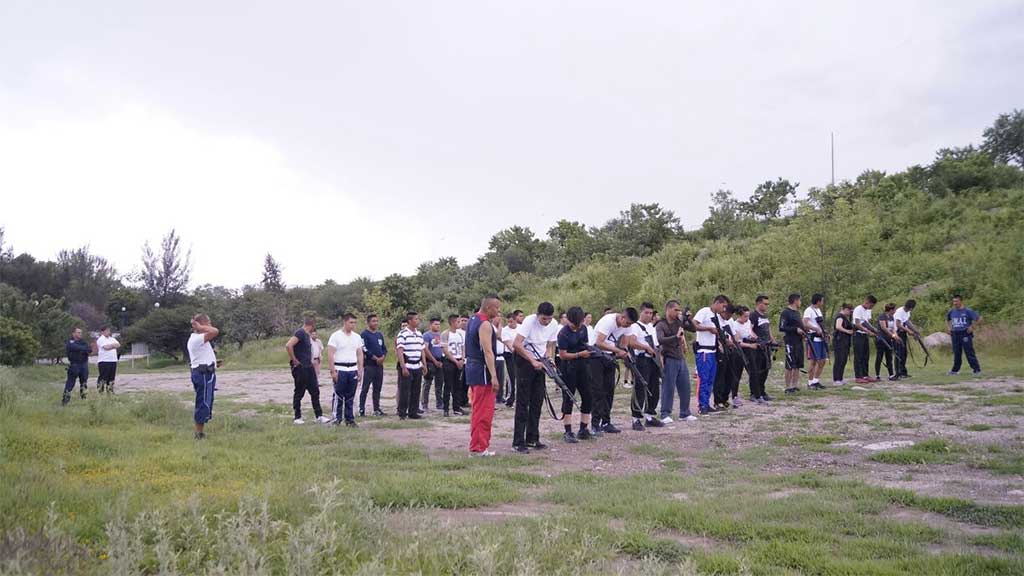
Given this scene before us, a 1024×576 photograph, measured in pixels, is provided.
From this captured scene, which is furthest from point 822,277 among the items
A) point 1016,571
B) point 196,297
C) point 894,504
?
point 196,297

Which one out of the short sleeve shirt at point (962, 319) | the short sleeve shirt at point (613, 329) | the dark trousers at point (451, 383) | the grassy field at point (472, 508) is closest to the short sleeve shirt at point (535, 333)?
the short sleeve shirt at point (613, 329)

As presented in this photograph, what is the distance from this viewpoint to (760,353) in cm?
1441

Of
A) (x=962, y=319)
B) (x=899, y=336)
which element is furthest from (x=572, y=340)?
(x=962, y=319)

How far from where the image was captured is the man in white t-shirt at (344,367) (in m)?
12.0

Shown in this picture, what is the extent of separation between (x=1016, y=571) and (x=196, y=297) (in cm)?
7708

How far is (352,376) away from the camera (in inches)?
475

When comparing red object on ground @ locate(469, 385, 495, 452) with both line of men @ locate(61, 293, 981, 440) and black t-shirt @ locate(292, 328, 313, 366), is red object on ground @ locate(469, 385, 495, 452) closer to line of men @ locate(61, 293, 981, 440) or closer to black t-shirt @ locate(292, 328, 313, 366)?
line of men @ locate(61, 293, 981, 440)

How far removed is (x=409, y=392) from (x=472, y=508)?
7568mm

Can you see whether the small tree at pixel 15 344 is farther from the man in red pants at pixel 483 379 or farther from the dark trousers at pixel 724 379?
the dark trousers at pixel 724 379

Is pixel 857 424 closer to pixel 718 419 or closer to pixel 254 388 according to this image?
pixel 718 419

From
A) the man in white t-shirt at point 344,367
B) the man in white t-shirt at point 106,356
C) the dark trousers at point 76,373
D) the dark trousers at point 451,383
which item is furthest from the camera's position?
the man in white t-shirt at point 106,356

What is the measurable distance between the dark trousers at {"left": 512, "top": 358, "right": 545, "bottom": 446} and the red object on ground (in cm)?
49

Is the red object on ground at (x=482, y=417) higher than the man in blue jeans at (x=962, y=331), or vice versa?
the man in blue jeans at (x=962, y=331)

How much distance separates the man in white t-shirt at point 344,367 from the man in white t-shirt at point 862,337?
38.4ft
